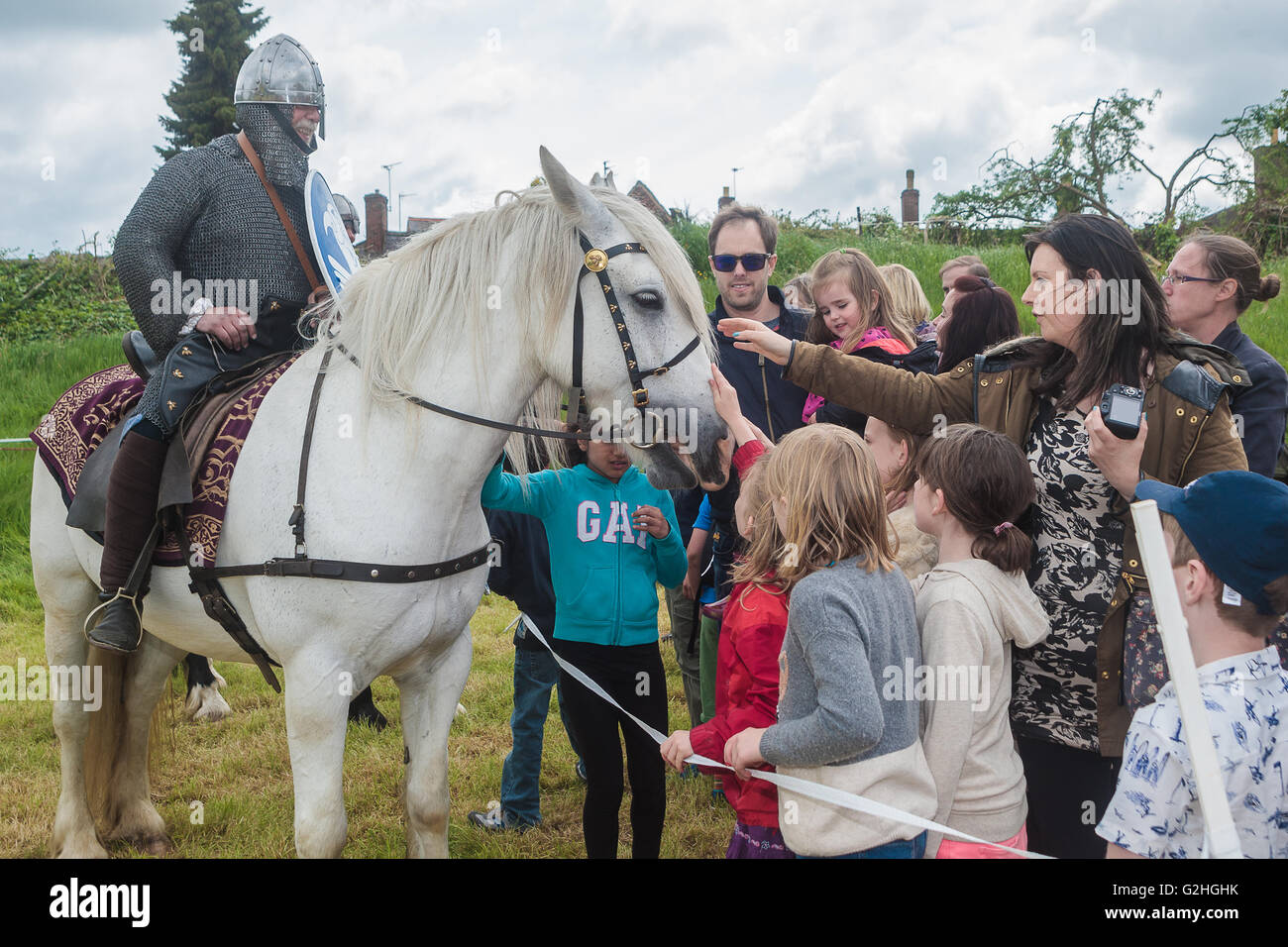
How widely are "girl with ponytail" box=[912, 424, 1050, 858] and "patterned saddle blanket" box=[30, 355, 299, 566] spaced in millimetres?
2037

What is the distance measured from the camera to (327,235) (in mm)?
3266

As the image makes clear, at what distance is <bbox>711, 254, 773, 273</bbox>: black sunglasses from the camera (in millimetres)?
3969

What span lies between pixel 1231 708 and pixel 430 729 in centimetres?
223

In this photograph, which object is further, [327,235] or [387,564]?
[327,235]

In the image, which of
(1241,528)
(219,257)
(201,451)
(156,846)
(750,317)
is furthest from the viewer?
(750,317)

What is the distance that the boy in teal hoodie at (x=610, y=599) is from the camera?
3.03m

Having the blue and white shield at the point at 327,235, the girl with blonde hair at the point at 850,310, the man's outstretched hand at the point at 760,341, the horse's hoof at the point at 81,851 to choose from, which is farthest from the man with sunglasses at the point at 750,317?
the horse's hoof at the point at 81,851

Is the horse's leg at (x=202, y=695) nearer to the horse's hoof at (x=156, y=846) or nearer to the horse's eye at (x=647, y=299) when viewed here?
the horse's hoof at (x=156, y=846)

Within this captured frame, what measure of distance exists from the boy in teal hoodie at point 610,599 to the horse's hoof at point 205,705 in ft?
10.4

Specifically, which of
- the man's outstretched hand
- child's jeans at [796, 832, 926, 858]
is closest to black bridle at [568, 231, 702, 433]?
the man's outstretched hand

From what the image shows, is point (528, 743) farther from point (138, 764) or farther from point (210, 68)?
point (210, 68)

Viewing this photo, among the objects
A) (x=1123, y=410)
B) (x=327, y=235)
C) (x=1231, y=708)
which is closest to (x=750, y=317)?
(x=327, y=235)
